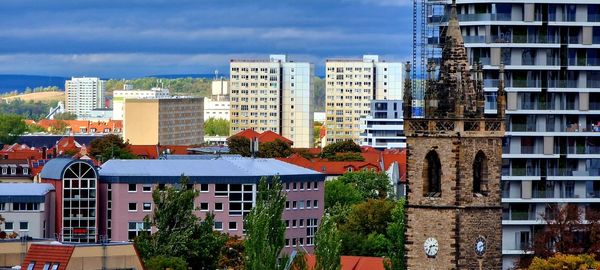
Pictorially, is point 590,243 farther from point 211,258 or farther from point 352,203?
point 352,203

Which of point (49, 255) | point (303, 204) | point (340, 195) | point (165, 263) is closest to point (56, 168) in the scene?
point (303, 204)

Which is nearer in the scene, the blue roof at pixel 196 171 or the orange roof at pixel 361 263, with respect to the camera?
the orange roof at pixel 361 263

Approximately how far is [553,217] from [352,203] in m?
60.1

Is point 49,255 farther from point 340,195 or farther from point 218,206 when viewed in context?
point 340,195

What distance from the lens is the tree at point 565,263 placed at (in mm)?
94938

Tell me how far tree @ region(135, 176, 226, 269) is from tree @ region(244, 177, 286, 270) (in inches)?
697

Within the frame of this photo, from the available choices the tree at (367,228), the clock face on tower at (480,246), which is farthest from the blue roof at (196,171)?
the clock face on tower at (480,246)

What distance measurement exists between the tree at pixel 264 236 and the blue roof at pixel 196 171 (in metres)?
50.1

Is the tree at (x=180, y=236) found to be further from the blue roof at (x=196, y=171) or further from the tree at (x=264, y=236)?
the blue roof at (x=196, y=171)

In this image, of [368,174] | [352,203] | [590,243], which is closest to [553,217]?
[590,243]

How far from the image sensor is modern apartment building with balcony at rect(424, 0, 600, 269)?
109 m

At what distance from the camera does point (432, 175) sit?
80562mm

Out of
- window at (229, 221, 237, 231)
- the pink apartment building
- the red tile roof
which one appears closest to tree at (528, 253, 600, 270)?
the red tile roof

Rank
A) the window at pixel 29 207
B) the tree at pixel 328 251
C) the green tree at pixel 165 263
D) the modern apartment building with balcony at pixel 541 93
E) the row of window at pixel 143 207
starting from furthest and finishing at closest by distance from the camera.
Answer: the row of window at pixel 143 207, the window at pixel 29 207, the modern apartment building with balcony at pixel 541 93, the green tree at pixel 165 263, the tree at pixel 328 251
